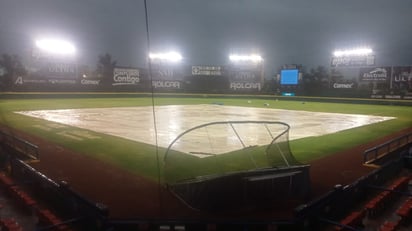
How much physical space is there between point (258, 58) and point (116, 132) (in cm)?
5138

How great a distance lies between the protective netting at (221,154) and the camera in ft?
22.0

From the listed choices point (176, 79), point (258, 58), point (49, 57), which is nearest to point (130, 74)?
point (176, 79)

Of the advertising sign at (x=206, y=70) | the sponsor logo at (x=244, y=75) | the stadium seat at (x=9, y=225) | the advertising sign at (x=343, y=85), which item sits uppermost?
the advertising sign at (x=206, y=70)

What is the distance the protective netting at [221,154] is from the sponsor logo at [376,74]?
126ft

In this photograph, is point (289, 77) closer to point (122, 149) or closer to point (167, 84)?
point (167, 84)

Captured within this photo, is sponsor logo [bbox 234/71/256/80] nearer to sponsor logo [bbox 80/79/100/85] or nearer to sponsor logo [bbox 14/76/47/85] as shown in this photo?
sponsor logo [bbox 80/79/100/85]

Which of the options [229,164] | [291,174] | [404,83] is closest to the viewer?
[291,174]

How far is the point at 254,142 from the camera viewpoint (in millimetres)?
13102

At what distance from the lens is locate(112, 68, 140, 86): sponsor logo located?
52500 millimetres

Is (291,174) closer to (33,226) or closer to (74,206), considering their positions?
(74,206)

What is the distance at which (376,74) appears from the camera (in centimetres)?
4712

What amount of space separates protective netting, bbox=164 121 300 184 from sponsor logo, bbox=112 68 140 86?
40.2 meters

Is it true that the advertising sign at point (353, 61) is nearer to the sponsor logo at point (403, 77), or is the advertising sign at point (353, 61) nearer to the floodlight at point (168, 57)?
the sponsor logo at point (403, 77)

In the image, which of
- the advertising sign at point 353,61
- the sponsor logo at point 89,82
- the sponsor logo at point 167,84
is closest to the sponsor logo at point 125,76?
the sponsor logo at point 89,82
